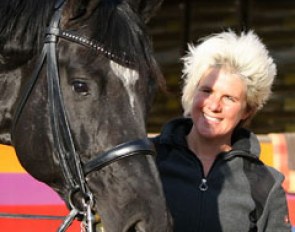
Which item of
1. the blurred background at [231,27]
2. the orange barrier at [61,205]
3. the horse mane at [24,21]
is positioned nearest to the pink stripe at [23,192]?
the orange barrier at [61,205]

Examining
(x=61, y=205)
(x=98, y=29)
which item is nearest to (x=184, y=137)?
(x=98, y=29)

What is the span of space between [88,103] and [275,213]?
2.49 ft

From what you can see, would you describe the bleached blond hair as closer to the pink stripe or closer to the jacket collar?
the jacket collar

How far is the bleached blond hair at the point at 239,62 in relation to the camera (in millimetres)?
2615

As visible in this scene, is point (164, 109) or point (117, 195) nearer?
point (117, 195)

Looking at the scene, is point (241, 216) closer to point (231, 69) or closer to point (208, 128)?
point (208, 128)

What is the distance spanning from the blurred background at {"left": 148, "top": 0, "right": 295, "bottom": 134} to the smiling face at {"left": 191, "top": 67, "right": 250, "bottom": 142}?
2.93 meters

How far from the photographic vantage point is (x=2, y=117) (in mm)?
2355

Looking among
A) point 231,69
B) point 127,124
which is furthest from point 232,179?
point 127,124

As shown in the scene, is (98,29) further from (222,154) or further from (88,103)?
(222,154)

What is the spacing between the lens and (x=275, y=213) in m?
2.55

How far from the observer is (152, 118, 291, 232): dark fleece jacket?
2.53 meters

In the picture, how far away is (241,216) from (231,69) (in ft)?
1.54

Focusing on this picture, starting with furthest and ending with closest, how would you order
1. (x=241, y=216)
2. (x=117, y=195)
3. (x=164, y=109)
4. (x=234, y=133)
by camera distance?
1. (x=164, y=109)
2. (x=234, y=133)
3. (x=241, y=216)
4. (x=117, y=195)
